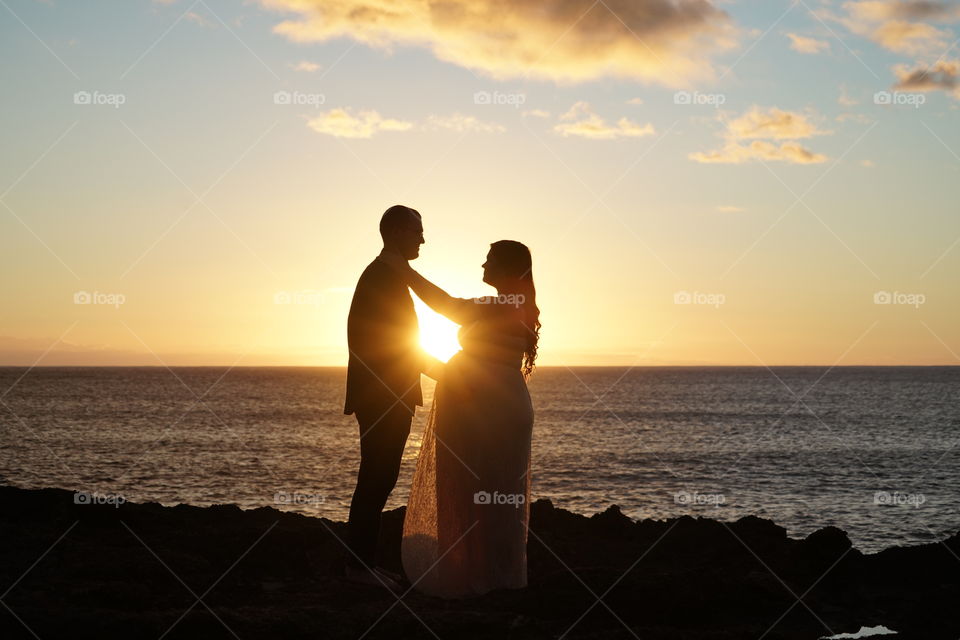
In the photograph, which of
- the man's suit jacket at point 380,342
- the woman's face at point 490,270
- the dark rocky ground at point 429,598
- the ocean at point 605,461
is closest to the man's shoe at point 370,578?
the dark rocky ground at point 429,598

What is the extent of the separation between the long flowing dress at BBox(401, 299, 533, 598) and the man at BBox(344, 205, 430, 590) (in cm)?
35

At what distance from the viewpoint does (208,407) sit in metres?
90.3

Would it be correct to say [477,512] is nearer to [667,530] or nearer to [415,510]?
[415,510]

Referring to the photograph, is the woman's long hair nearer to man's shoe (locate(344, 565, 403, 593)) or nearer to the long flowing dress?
the long flowing dress

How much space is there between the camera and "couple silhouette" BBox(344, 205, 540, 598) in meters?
6.69

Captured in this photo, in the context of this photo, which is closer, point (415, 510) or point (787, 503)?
point (415, 510)

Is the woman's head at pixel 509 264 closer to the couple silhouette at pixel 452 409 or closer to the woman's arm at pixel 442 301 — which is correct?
the couple silhouette at pixel 452 409

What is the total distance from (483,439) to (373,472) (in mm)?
→ 915

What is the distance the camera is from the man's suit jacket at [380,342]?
21.9 feet

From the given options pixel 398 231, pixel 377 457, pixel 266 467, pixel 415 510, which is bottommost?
pixel 266 467

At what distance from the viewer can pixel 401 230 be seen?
6.79m

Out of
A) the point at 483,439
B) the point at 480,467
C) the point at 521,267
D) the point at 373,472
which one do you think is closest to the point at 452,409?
the point at 483,439

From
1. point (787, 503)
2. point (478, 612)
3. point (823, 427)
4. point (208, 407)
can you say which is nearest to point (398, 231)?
point (478, 612)

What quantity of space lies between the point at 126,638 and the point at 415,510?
2.68 m
